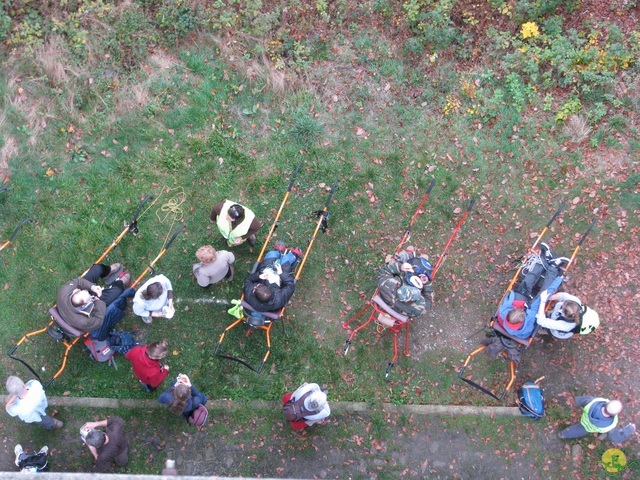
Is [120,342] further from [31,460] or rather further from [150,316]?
[31,460]

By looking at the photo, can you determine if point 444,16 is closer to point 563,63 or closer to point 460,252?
point 563,63

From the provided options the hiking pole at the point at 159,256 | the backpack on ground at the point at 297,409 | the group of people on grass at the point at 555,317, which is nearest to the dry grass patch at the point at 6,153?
the hiking pole at the point at 159,256

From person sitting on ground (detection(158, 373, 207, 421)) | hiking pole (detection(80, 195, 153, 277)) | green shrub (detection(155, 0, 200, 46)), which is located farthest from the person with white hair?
green shrub (detection(155, 0, 200, 46))

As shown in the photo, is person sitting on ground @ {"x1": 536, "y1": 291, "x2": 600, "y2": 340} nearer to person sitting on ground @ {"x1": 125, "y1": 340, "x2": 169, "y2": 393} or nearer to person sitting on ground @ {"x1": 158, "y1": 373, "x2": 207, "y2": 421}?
person sitting on ground @ {"x1": 158, "y1": 373, "x2": 207, "y2": 421}

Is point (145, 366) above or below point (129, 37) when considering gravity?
below

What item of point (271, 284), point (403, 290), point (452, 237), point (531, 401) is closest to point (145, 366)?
point (271, 284)

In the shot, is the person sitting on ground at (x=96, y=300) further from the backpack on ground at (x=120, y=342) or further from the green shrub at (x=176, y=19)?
the green shrub at (x=176, y=19)
